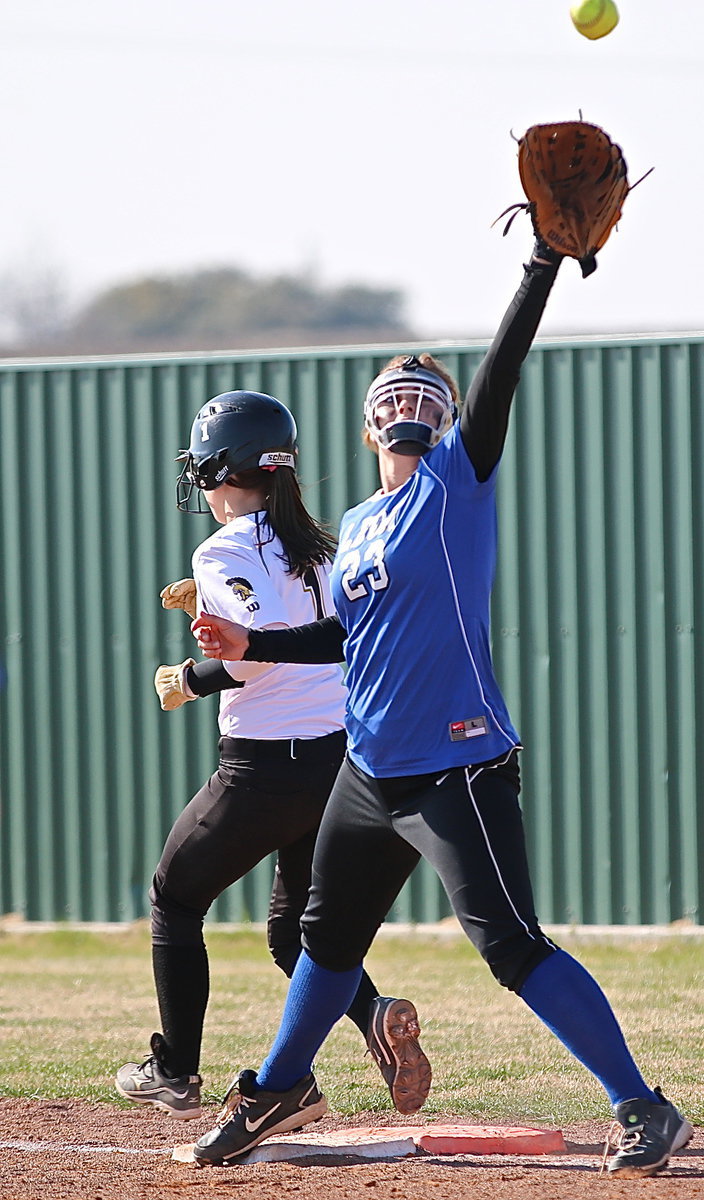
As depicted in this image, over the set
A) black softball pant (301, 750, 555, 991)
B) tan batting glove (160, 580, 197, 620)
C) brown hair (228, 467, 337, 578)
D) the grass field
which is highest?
brown hair (228, 467, 337, 578)

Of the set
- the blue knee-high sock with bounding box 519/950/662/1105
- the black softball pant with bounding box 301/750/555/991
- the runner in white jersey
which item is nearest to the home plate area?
the runner in white jersey

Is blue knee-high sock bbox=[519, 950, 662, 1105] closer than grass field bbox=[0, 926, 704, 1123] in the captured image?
Yes

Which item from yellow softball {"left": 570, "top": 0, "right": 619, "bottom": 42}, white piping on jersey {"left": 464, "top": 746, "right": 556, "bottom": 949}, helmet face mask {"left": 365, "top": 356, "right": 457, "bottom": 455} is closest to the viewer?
white piping on jersey {"left": 464, "top": 746, "right": 556, "bottom": 949}

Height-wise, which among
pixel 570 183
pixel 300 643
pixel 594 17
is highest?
pixel 594 17

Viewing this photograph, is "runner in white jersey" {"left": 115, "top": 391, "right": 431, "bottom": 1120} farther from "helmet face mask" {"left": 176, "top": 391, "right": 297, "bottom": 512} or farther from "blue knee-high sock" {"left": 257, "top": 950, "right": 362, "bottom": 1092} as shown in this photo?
"blue knee-high sock" {"left": 257, "top": 950, "right": 362, "bottom": 1092}

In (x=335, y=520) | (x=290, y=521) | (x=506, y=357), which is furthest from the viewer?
(x=335, y=520)

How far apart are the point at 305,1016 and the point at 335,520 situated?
4973mm

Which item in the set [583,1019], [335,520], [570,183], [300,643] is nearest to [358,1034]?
[300,643]

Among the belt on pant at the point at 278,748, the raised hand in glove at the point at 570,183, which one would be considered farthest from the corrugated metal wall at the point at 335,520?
the raised hand in glove at the point at 570,183

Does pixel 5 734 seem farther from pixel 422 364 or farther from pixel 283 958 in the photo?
pixel 422 364

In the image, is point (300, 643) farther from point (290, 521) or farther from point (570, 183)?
point (570, 183)

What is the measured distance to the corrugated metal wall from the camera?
862 centimetres

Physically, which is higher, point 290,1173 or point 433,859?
point 433,859

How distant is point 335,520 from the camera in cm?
885
